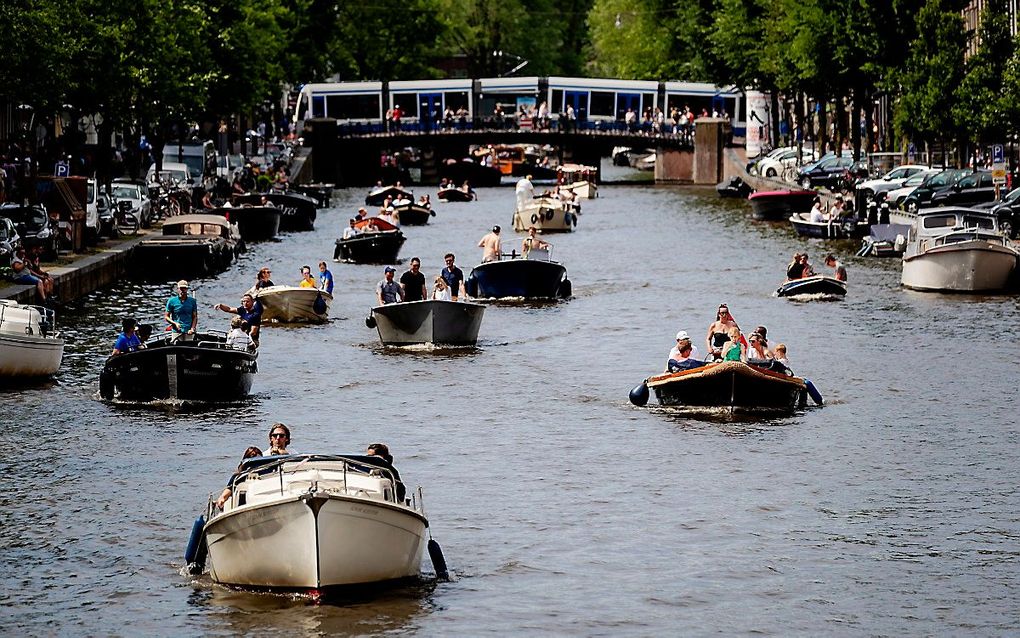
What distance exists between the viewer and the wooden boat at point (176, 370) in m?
37.0

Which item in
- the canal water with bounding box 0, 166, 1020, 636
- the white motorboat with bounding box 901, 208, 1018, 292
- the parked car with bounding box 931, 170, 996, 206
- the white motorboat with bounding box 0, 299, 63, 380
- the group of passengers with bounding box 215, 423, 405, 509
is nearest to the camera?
the group of passengers with bounding box 215, 423, 405, 509

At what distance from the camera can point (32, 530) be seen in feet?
92.6

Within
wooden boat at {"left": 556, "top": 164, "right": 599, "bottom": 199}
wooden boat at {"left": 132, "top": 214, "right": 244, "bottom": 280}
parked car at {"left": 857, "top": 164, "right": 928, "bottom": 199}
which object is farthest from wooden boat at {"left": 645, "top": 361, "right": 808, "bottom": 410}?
wooden boat at {"left": 556, "top": 164, "right": 599, "bottom": 199}

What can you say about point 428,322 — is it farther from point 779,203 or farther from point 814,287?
point 779,203

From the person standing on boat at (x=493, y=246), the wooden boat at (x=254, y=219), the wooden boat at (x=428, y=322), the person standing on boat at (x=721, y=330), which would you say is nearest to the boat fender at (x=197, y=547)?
the person standing on boat at (x=721, y=330)

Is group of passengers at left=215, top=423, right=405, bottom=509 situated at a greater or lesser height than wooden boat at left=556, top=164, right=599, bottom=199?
greater

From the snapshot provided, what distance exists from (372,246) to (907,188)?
21871 mm

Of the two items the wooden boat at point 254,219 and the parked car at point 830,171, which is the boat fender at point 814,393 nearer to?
the wooden boat at point 254,219

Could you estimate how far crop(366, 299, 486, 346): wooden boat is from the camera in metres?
45.9

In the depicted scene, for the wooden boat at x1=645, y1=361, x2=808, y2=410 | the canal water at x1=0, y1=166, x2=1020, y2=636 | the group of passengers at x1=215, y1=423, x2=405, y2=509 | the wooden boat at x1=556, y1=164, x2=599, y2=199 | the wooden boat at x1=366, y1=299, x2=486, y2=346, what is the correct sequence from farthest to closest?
the wooden boat at x1=556, y1=164, x2=599, y2=199 → the wooden boat at x1=366, y1=299, x2=486, y2=346 → the wooden boat at x1=645, y1=361, x2=808, y2=410 → the canal water at x1=0, y1=166, x2=1020, y2=636 → the group of passengers at x1=215, y1=423, x2=405, y2=509

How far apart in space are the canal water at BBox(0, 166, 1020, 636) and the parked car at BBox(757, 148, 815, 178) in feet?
160

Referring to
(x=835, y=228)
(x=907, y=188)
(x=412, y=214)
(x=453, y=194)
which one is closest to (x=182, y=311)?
(x=835, y=228)

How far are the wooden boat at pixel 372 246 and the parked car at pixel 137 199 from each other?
23.0ft

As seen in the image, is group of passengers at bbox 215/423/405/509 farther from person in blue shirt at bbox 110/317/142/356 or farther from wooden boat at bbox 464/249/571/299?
wooden boat at bbox 464/249/571/299
